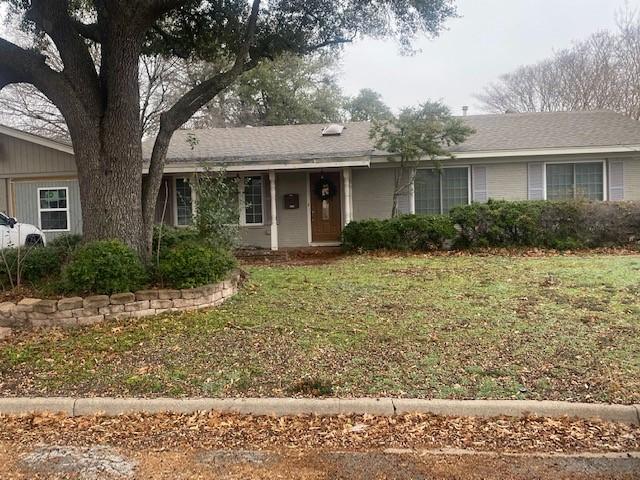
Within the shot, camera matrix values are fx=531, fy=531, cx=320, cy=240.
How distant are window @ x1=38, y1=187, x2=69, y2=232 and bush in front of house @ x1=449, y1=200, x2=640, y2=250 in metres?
11.1

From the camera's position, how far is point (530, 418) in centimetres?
397

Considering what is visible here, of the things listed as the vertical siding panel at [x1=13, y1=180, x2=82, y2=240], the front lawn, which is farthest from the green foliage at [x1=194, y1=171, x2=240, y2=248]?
the vertical siding panel at [x1=13, y1=180, x2=82, y2=240]

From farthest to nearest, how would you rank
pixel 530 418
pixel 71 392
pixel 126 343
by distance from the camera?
pixel 126 343 → pixel 71 392 → pixel 530 418

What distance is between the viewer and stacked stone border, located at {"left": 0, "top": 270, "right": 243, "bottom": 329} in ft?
20.9

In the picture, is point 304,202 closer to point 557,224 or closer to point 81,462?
point 557,224

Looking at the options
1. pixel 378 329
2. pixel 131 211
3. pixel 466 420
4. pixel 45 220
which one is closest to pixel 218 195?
pixel 131 211

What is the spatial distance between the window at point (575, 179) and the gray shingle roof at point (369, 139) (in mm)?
741

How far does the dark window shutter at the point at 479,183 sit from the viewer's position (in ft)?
49.9

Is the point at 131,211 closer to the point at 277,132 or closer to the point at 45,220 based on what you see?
the point at 45,220

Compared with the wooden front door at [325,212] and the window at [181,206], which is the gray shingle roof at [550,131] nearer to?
the wooden front door at [325,212]

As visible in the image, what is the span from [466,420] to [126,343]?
11.8ft

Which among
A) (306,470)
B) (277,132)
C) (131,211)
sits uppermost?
(277,132)

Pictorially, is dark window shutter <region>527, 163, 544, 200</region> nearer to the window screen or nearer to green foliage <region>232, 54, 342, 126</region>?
the window screen

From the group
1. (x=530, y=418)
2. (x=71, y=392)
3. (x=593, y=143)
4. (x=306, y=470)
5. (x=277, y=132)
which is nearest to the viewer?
(x=306, y=470)
